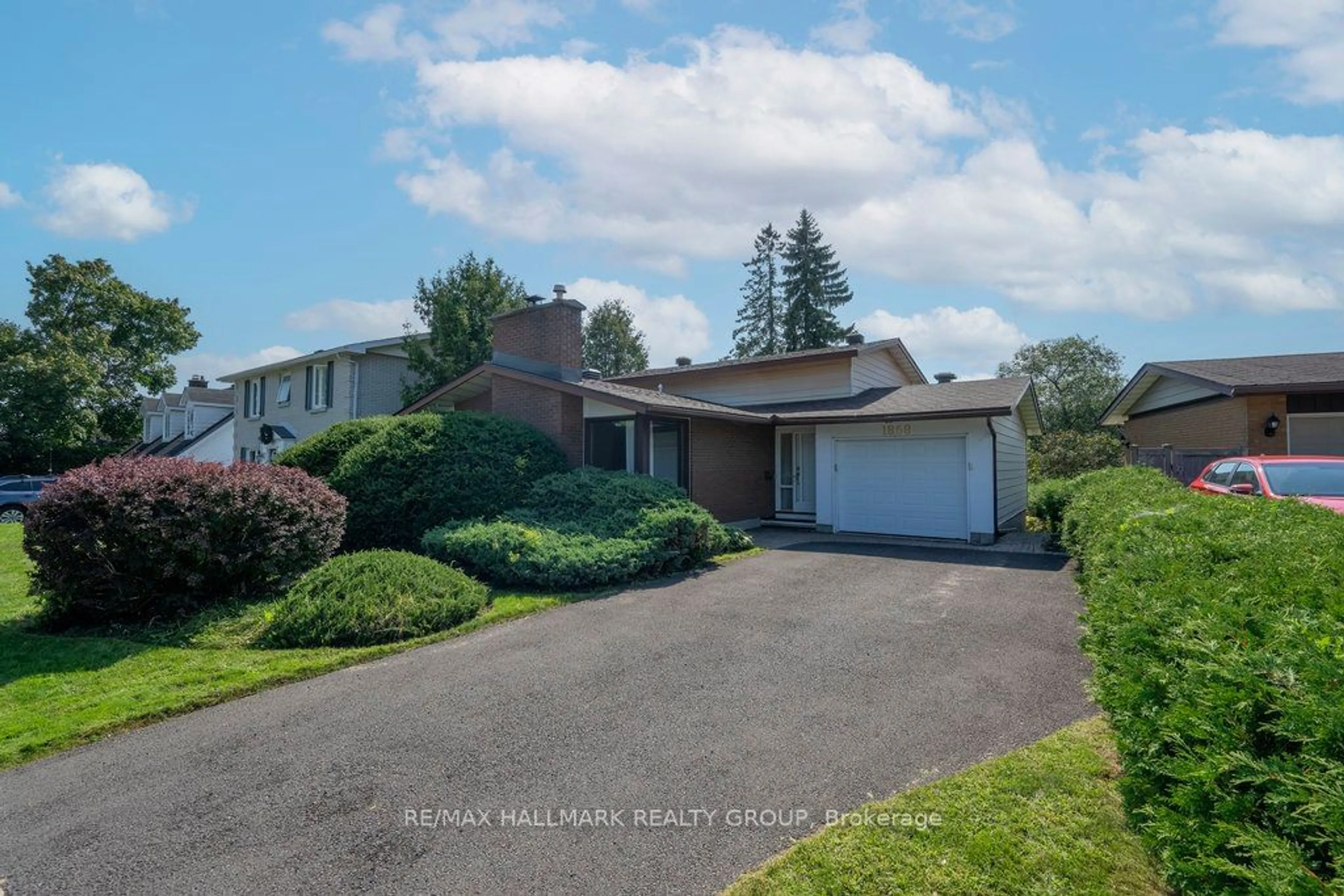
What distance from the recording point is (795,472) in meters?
16.2

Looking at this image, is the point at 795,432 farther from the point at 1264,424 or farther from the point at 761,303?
the point at 761,303

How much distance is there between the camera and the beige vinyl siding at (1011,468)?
14.6m

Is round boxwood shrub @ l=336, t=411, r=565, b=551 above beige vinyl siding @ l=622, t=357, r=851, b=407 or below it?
below

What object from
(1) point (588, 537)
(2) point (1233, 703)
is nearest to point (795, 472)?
(1) point (588, 537)

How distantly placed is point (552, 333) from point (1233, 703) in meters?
13.6

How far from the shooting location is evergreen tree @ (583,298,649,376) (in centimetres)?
4188

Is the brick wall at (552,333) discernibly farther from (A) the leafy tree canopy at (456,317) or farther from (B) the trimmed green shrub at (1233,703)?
(B) the trimmed green shrub at (1233,703)

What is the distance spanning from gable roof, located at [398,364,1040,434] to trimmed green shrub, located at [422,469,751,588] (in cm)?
178

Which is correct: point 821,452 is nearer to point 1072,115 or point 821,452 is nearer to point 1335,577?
point 1072,115

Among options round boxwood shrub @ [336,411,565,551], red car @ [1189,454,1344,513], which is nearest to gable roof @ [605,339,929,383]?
round boxwood shrub @ [336,411,565,551]

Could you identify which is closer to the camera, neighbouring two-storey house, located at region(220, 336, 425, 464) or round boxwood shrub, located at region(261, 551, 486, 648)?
round boxwood shrub, located at region(261, 551, 486, 648)

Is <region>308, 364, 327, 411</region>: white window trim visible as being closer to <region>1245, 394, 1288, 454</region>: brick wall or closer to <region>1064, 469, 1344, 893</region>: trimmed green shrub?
<region>1064, 469, 1344, 893</region>: trimmed green shrub

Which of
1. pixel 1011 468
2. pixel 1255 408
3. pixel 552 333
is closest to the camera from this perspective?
pixel 1255 408

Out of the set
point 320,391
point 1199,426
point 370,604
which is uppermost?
point 320,391
